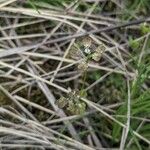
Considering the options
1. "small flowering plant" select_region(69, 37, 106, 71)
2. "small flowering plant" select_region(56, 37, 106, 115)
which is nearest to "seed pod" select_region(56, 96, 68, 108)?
"small flowering plant" select_region(56, 37, 106, 115)

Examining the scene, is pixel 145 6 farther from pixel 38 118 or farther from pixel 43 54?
pixel 38 118

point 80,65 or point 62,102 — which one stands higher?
point 80,65

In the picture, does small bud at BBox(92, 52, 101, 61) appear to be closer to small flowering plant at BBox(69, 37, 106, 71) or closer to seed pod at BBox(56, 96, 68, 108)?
small flowering plant at BBox(69, 37, 106, 71)

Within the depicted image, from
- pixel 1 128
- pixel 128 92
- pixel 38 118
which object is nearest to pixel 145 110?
pixel 128 92

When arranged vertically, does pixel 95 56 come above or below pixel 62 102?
above

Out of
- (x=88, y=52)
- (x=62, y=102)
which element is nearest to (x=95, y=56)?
(x=88, y=52)

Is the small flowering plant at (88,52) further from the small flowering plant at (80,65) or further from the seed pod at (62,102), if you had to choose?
the seed pod at (62,102)

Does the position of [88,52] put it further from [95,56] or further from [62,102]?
[62,102]

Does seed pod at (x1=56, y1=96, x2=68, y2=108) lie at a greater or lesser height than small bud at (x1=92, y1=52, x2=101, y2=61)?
lesser

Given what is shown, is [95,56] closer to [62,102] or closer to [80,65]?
[80,65]

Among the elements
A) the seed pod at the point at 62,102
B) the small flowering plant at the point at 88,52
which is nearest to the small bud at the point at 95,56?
the small flowering plant at the point at 88,52

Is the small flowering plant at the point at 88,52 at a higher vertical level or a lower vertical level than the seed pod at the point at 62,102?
higher
